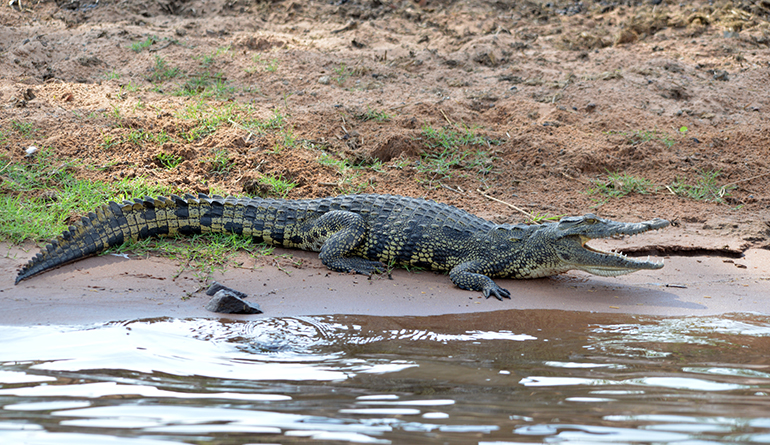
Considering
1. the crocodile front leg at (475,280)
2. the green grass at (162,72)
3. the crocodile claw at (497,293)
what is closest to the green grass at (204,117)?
the green grass at (162,72)

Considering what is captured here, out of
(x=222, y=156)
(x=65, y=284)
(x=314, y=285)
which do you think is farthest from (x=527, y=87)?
(x=65, y=284)

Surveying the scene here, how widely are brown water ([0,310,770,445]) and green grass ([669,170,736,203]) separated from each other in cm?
248

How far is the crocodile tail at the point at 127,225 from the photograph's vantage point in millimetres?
3568

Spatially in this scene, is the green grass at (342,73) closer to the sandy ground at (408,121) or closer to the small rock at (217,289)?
the sandy ground at (408,121)

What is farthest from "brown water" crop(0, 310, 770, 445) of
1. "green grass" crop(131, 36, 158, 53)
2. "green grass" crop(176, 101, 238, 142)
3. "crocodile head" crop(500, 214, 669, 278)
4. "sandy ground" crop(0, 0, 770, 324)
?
"green grass" crop(131, 36, 158, 53)

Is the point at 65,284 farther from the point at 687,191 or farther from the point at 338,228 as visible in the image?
the point at 687,191

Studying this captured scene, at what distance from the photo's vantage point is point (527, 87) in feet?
24.2

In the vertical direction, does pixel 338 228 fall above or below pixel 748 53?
below

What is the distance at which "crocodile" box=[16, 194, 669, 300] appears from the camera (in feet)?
12.9

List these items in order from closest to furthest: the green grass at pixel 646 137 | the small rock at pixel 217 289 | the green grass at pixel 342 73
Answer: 1. the small rock at pixel 217 289
2. the green grass at pixel 646 137
3. the green grass at pixel 342 73

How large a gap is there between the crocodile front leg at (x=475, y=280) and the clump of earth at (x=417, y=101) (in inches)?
46.4

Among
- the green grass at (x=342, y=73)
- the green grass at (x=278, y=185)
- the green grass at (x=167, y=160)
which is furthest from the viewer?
the green grass at (x=342, y=73)

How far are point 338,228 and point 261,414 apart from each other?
2.24 m

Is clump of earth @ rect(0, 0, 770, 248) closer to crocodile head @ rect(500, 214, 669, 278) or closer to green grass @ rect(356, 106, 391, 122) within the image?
green grass @ rect(356, 106, 391, 122)
